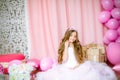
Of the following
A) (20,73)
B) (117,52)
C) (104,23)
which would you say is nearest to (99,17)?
(104,23)

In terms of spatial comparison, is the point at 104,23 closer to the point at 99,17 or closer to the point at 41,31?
the point at 99,17

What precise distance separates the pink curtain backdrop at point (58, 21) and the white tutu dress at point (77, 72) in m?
1.67

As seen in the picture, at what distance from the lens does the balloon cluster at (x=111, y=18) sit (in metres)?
4.66

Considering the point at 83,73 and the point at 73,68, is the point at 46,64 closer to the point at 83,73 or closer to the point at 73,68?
the point at 73,68

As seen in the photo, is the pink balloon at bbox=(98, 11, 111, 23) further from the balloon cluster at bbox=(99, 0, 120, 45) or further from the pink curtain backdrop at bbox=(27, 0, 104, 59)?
the pink curtain backdrop at bbox=(27, 0, 104, 59)

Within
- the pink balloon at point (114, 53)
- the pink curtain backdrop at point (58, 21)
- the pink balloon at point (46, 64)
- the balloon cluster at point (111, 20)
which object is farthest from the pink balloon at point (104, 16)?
the pink balloon at point (46, 64)

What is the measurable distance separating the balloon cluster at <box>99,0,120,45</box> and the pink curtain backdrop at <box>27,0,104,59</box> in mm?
201

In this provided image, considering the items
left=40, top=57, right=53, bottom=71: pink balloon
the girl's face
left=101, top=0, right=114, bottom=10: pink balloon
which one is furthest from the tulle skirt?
left=101, top=0, right=114, bottom=10: pink balloon

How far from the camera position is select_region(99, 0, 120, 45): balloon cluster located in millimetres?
4660

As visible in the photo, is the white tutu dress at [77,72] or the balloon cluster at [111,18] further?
the balloon cluster at [111,18]

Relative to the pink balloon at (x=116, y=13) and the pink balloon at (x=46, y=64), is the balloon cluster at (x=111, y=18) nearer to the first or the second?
the pink balloon at (x=116, y=13)

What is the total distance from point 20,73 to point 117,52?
1.86 meters

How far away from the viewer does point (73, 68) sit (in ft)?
10.5

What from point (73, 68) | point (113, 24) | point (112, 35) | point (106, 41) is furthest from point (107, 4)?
point (73, 68)
